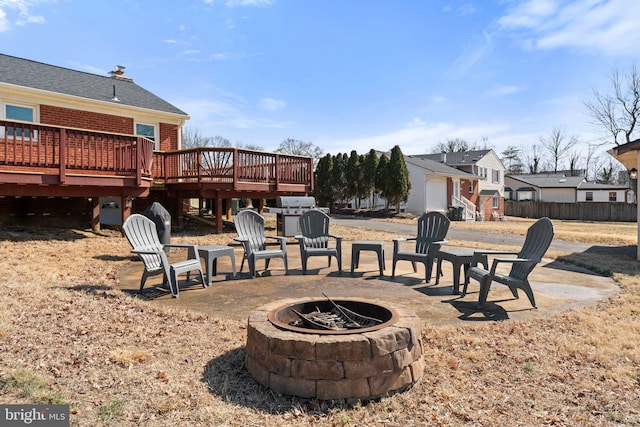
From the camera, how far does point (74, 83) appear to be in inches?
520

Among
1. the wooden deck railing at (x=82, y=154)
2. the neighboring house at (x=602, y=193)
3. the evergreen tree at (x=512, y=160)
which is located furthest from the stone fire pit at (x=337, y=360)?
the evergreen tree at (x=512, y=160)

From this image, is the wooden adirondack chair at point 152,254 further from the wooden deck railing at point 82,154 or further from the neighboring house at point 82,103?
the neighboring house at point 82,103

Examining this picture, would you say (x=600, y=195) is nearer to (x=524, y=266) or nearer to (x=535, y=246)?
(x=535, y=246)

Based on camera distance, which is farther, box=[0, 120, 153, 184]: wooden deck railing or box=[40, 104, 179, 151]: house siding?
box=[40, 104, 179, 151]: house siding

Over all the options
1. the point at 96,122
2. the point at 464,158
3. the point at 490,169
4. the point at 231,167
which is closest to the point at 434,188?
the point at 464,158

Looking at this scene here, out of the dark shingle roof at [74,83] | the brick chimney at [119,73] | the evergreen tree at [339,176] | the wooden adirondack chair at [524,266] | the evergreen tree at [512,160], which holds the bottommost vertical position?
the wooden adirondack chair at [524,266]

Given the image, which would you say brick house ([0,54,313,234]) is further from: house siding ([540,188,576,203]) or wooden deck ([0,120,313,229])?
house siding ([540,188,576,203])

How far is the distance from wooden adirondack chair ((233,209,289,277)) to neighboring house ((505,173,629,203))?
43.0m

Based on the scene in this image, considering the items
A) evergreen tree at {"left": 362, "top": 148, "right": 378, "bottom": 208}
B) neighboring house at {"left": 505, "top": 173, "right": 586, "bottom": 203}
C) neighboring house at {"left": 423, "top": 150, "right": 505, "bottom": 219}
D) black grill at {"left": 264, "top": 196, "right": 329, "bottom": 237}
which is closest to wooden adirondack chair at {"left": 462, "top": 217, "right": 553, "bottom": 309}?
black grill at {"left": 264, "top": 196, "right": 329, "bottom": 237}

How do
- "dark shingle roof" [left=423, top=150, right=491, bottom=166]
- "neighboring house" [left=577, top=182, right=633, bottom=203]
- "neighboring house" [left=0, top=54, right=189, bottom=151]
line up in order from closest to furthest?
"neighboring house" [left=0, top=54, right=189, bottom=151], "dark shingle roof" [left=423, top=150, right=491, bottom=166], "neighboring house" [left=577, top=182, right=633, bottom=203]

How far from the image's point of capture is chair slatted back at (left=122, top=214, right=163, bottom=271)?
5.25 metres

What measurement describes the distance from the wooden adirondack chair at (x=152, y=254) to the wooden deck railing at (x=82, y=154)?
4.19 metres

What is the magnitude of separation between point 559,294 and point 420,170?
23.1 metres

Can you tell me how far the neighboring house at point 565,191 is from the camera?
41188 mm
